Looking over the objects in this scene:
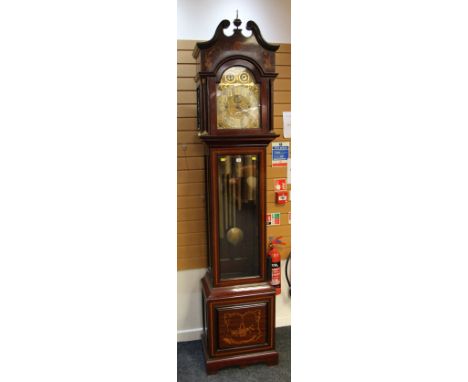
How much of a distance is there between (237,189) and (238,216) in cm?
18

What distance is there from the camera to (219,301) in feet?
7.84

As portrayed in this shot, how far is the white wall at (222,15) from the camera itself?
2.55 metres

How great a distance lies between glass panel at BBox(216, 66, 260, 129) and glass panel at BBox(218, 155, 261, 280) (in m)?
0.22

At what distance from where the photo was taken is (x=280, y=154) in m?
2.79

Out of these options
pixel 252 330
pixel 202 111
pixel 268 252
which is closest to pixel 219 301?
pixel 252 330

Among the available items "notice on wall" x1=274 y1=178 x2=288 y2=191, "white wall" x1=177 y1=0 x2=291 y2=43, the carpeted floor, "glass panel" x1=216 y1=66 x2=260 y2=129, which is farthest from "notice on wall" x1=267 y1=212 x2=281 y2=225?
"white wall" x1=177 y1=0 x2=291 y2=43

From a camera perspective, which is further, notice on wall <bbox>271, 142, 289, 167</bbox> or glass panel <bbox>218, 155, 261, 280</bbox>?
notice on wall <bbox>271, 142, 289, 167</bbox>

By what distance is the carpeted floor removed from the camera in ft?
7.71

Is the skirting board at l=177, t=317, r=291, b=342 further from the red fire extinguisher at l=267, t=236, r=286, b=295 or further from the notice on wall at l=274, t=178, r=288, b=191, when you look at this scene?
the notice on wall at l=274, t=178, r=288, b=191

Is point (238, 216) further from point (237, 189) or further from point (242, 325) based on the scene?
point (242, 325)

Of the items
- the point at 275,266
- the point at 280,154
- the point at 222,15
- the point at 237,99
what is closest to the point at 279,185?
the point at 280,154

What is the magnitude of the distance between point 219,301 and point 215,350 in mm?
326

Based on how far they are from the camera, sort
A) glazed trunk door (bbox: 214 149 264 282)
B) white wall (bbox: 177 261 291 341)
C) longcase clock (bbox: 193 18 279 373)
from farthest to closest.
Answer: white wall (bbox: 177 261 291 341), glazed trunk door (bbox: 214 149 264 282), longcase clock (bbox: 193 18 279 373)

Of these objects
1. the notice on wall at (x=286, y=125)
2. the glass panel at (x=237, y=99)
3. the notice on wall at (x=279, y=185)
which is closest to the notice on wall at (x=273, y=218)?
the notice on wall at (x=279, y=185)
